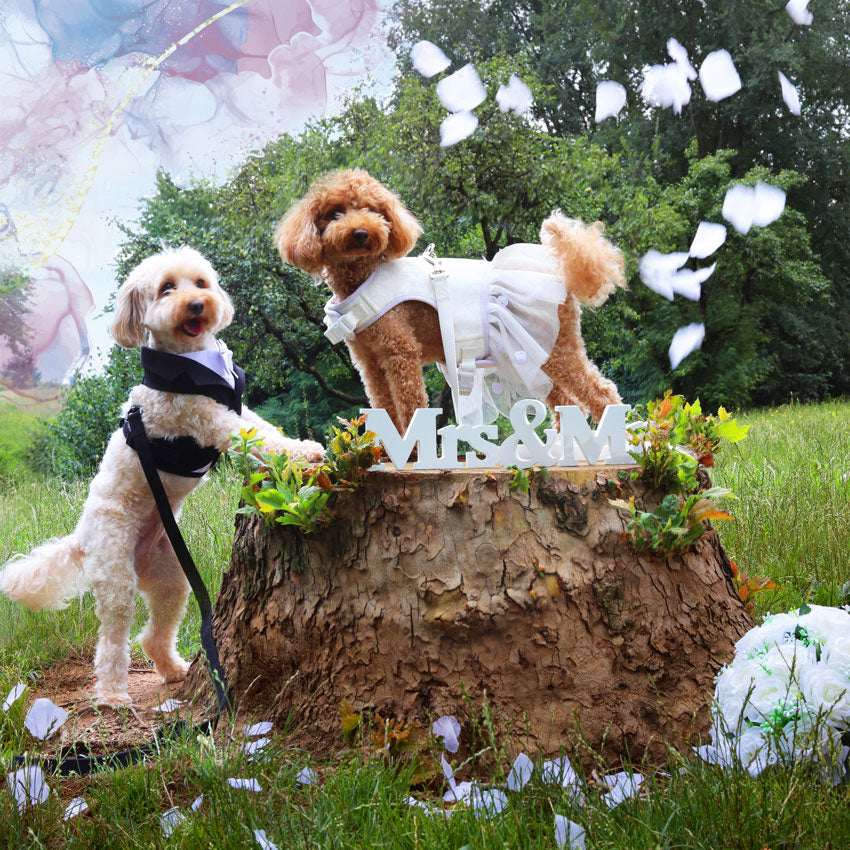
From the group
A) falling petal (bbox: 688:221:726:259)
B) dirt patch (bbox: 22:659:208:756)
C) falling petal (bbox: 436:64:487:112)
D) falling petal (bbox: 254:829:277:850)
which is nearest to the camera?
falling petal (bbox: 254:829:277:850)

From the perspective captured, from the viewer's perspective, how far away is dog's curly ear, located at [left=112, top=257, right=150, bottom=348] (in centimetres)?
233

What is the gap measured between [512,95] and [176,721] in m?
4.84

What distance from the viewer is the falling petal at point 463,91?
3.06 m

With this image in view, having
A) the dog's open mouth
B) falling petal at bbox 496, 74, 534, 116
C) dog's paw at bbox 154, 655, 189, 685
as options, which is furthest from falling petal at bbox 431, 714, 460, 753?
falling petal at bbox 496, 74, 534, 116

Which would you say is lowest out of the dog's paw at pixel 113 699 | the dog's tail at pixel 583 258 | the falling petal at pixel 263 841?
the falling petal at pixel 263 841

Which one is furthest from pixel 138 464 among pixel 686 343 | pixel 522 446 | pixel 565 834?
pixel 686 343

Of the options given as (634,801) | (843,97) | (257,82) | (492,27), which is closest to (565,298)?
(634,801)

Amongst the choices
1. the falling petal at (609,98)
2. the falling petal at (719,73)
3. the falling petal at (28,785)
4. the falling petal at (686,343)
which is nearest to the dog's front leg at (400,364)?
the falling petal at (28,785)

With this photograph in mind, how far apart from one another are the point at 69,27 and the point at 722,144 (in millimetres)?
8762

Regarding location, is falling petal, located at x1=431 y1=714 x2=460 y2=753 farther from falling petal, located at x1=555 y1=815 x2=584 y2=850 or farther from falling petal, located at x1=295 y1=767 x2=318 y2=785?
falling petal, located at x1=555 y1=815 x2=584 y2=850

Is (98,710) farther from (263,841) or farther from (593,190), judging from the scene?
(593,190)

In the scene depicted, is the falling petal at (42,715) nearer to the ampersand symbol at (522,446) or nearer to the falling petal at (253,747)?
the falling petal at (253,747)

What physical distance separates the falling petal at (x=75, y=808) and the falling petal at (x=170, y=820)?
0.68 feet

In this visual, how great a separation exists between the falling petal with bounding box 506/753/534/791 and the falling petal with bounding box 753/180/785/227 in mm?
5643
